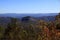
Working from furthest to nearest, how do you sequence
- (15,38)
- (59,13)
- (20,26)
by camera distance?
1. (59,13)
2. (20,26)
3. (15,38)

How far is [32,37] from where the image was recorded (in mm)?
12195

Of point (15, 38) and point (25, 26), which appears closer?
point (15, 38)

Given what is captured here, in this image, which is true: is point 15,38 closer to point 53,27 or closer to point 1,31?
point 1,31

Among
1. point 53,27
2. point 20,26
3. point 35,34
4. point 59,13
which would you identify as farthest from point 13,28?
point 59,13

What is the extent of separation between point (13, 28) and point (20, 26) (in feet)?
1.46

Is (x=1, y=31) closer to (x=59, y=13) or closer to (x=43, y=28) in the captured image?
(x=43, y=28)

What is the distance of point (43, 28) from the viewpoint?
1252 centimetres

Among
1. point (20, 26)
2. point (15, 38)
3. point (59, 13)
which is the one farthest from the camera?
point (59, 13)

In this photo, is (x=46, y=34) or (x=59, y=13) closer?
(x=46, y=34)

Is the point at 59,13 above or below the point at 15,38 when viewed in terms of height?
above

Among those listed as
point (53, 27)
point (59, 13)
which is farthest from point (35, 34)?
point (59, 13)

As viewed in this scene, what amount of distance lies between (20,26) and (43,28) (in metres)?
1.28

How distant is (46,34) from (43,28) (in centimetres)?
43

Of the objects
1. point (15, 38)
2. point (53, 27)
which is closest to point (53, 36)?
point (53, 27)
